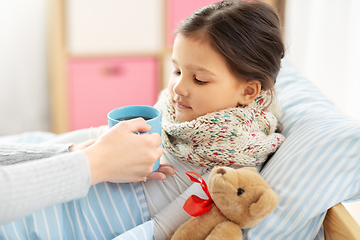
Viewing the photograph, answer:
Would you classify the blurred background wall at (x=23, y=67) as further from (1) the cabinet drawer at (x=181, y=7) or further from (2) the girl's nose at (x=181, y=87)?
(2) the girl's nose at (x=181, y=87)

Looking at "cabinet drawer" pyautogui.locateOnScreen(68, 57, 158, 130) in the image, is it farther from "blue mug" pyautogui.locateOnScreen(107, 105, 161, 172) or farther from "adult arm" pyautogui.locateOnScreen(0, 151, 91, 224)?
"adult arm" pyautogui.locateOnScreen(0, 151, 91, 224)

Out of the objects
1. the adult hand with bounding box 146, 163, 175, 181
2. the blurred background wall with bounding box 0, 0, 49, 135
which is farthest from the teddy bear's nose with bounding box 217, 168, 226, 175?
the blurred background wall with bounding box 0, 0, 49, 135

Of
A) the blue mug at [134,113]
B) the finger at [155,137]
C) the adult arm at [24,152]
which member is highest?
the blue mug at [134,113]

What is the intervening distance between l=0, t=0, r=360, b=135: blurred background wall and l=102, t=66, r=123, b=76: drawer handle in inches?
20.1

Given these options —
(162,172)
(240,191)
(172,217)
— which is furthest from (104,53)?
(240,191)

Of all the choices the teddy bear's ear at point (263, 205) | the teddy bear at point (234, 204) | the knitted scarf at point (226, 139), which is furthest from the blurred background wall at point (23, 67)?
the teddy bear's ear at point (263, 205)

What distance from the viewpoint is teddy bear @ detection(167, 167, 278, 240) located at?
629 mm

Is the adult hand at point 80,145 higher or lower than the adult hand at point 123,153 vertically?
lower

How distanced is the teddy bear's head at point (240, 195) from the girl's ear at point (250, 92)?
0.32 meters

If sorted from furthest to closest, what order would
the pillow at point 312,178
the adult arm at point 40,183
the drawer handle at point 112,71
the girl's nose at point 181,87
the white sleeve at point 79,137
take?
the drawer handle at point 112,71, the white sleeve at point 79,137, the girl's nose at point 181,87, the pillow at point 312,178, the adult arm at point 40,183

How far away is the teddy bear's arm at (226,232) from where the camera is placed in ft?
2.11

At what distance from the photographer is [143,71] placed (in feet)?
7.33

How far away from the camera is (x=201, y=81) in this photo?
2.86 feet

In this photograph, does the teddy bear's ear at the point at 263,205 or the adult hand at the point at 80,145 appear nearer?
the teddy bear's ear at the point at 263,205
